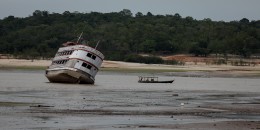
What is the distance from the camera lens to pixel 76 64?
198 ft

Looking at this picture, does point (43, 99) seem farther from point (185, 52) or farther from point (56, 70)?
point (185, 52)

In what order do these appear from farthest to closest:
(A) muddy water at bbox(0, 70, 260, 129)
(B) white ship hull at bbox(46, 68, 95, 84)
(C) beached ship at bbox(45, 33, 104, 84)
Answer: (B) white ship hull at bbox(46, 68, 95, 84) → (C) beached ship at bbox(45, 33, 104, 84) → (A) muddy water at bbox(0, 70, 260, 129)

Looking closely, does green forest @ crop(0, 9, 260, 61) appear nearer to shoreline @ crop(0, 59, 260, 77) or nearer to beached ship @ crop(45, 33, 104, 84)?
shoreline @ crop(0, 59, 260, 77)

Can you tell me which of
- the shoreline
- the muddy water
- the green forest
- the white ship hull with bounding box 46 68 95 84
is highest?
the green forest

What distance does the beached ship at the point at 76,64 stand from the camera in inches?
2375

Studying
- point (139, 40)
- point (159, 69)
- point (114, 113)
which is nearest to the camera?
point (114, 113)

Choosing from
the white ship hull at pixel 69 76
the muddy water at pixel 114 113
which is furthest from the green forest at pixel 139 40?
the muddy water at pixel 114 113

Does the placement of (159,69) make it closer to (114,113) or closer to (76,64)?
(76,64)

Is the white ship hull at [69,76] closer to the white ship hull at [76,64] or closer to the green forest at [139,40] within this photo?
the white ship hull at [76,64]

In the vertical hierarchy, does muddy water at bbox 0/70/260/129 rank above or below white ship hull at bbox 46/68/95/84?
below

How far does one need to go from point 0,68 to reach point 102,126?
246 ft

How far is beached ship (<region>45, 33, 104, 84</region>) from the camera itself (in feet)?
198

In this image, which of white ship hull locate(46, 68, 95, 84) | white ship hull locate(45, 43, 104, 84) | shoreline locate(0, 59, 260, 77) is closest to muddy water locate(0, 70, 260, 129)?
white ship hull locate(45, 43, 104, 84)

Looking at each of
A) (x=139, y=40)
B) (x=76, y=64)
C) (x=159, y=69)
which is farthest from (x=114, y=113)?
(x=139, y=40)
